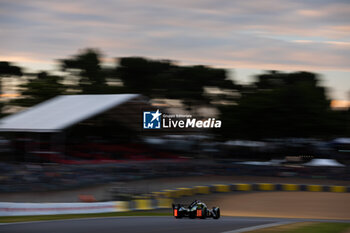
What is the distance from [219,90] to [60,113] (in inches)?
857

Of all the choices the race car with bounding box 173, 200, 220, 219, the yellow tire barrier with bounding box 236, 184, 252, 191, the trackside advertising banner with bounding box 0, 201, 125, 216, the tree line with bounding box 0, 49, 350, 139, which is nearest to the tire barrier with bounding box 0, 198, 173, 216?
the trackside advertising banner with bounding box 0, 201, 125, 216

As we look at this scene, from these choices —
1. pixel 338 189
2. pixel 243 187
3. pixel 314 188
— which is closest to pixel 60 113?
pixel 243 187

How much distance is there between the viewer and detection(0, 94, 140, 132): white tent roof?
29.6 m

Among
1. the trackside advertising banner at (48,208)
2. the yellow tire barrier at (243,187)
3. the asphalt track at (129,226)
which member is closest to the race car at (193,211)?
the asphalt track at (129,226)

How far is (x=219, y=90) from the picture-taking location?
163 ft

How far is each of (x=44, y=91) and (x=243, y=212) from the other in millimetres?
31679

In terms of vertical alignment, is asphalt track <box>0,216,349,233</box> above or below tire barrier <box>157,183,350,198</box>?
below

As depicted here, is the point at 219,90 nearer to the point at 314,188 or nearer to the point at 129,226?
the point at 314,188

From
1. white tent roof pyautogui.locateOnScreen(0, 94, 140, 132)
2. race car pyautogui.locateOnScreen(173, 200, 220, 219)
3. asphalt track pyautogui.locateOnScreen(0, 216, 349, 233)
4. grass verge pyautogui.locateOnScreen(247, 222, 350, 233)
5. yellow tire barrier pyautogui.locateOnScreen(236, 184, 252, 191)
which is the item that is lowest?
grass verge pyautogui.locateOnScreen(247, 222, 350, 233)

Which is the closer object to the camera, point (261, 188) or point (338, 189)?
point (338, 189)

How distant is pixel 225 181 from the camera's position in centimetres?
2809

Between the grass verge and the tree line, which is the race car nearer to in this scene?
the grass verge

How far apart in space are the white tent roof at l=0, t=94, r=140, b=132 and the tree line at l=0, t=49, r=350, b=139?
13.2 meters

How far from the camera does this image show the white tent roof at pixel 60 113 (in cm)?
2961
